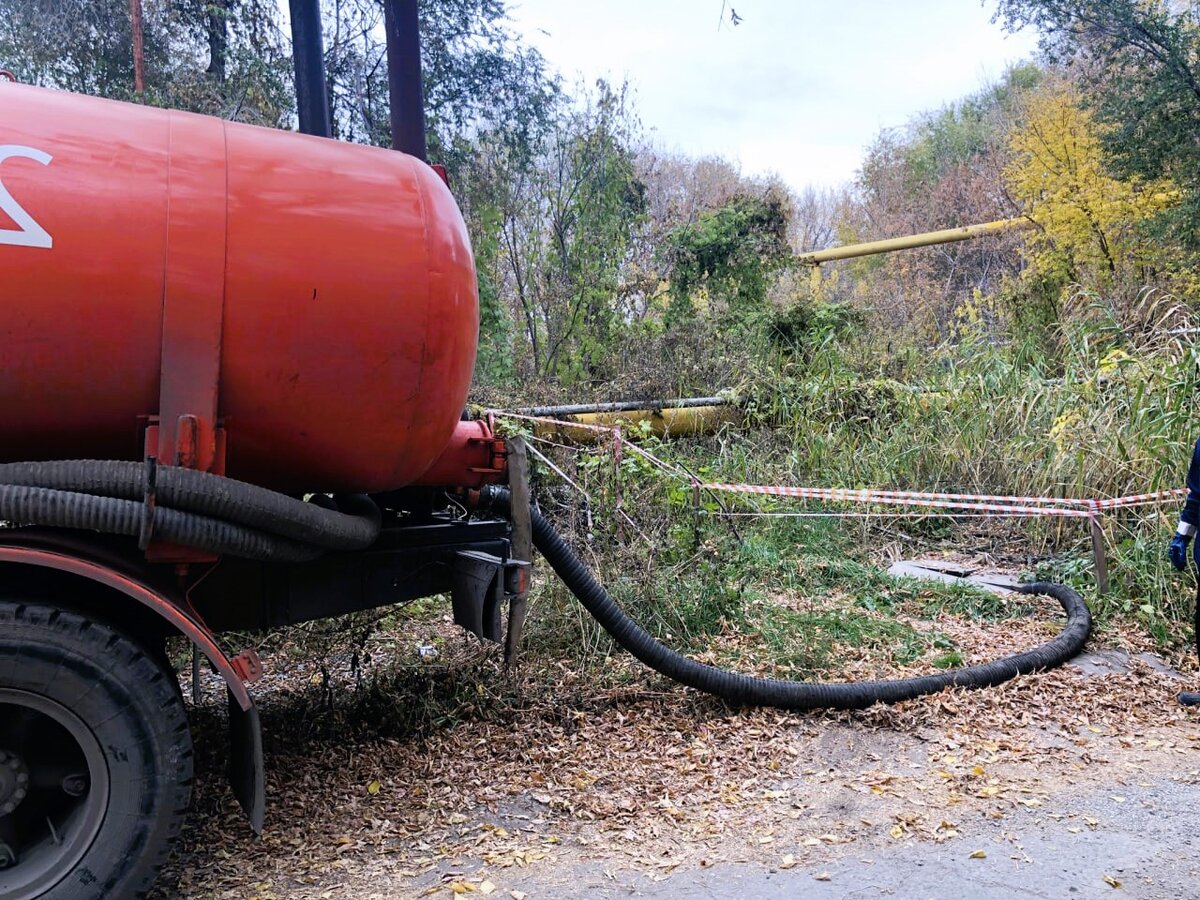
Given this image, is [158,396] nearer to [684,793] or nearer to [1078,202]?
[684,793]

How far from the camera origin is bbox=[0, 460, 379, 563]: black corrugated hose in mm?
2432

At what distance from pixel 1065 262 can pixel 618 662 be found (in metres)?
9.70

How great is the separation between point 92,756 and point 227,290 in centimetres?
140

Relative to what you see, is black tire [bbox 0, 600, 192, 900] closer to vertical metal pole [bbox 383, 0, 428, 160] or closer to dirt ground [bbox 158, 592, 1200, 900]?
dirt ground [bbox 158, 592, 1200, 900]

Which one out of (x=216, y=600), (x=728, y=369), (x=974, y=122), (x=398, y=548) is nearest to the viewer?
(x=216, y=600)

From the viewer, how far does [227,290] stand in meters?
2.60

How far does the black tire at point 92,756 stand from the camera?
8.05ft

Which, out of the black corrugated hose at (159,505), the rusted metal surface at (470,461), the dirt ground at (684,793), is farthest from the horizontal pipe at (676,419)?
the black corrugated hose at (159,505)

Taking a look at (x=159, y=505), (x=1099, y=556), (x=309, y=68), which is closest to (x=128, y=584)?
(x=159, y=505)

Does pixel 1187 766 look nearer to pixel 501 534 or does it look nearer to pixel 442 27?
pixel 501 534

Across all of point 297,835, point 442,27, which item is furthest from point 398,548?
point 442,27

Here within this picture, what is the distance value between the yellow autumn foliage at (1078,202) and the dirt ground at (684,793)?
25.1ft

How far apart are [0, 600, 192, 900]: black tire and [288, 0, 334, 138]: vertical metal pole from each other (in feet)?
9.26

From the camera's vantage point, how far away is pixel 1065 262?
1141cm
